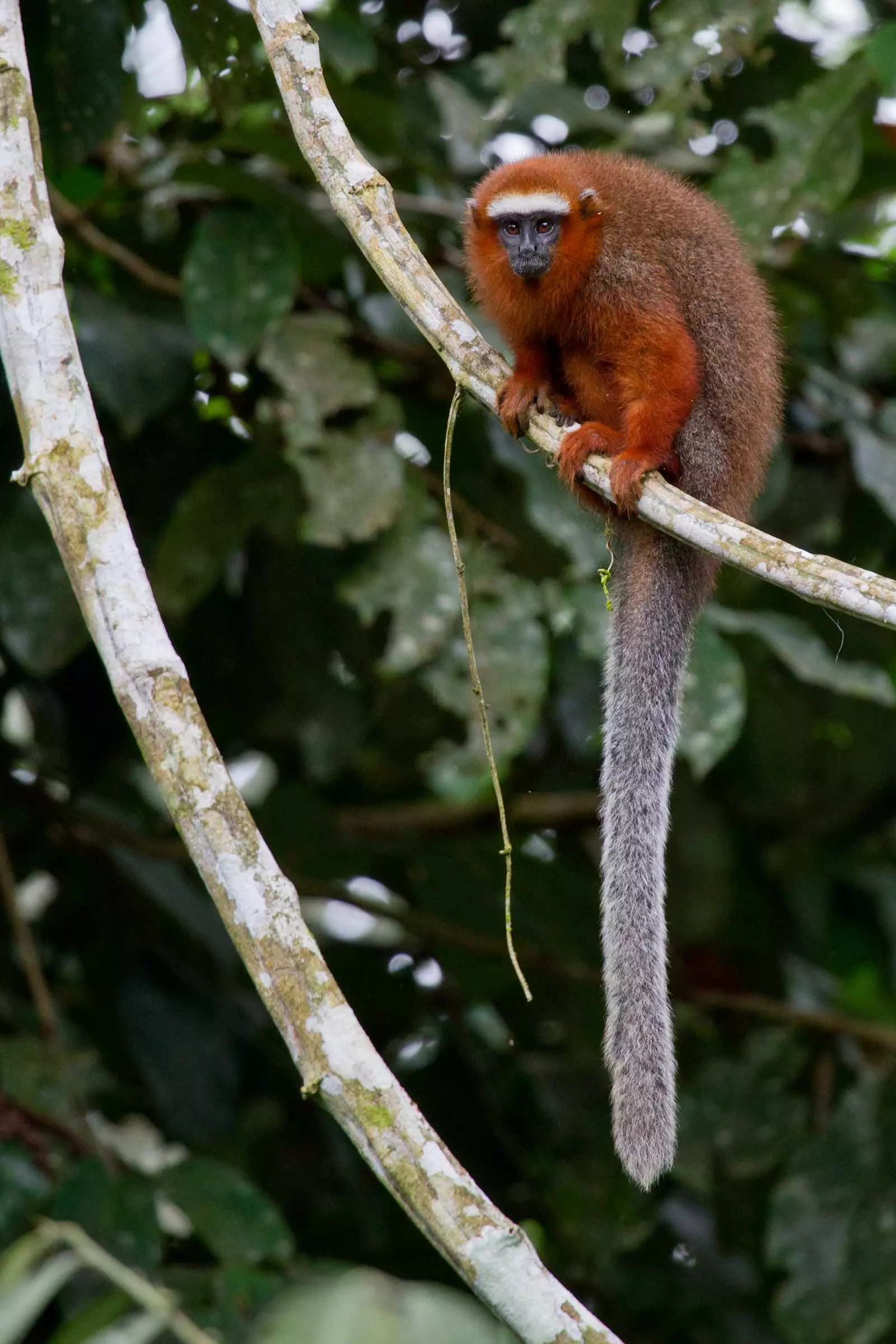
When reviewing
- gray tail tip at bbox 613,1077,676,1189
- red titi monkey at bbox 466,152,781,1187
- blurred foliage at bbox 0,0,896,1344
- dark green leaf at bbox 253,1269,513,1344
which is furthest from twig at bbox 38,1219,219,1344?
blurred foliage at bbox 0,0,896,1344

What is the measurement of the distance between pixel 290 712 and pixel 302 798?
0.66 ft

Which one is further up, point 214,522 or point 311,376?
point 311,376

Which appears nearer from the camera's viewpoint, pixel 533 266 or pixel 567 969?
pixel 533 266

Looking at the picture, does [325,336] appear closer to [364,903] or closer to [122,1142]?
[364,903]

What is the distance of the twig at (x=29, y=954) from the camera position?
3.35 metres

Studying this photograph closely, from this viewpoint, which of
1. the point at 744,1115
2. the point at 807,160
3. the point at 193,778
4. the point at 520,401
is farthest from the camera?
the point at 744,1115

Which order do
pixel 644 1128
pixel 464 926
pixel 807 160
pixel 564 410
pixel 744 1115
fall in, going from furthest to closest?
pixel 464 926, pixel 744 1115, pixel 807 160, pixel 564 410, pixel 644 1128

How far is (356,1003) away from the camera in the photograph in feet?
12.4

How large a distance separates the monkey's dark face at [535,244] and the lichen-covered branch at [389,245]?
0.42 metres

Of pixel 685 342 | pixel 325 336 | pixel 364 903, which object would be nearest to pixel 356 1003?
pixel 364 903

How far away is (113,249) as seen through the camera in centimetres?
339

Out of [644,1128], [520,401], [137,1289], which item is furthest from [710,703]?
[137,1289]

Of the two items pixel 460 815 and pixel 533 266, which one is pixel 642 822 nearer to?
pixel 533 266

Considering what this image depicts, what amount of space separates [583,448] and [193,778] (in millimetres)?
1155
